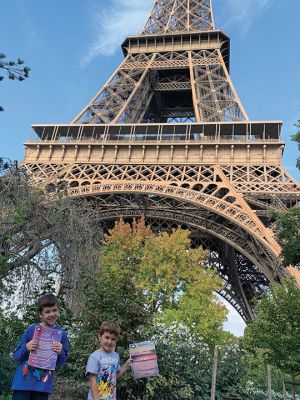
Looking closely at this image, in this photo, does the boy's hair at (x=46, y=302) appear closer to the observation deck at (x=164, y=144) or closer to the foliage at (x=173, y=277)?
the foliage at (x=173, y=277)

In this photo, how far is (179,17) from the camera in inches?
1453

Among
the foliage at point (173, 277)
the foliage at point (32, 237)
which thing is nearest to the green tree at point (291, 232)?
the foliage at point (32, 237)

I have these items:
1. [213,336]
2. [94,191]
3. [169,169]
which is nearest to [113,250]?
[94,191]

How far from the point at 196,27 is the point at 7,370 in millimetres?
34126

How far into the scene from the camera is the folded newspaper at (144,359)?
432 centimetres

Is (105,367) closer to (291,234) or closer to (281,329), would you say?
(291,234)

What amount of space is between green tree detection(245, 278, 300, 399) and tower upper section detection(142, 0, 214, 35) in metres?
24.4

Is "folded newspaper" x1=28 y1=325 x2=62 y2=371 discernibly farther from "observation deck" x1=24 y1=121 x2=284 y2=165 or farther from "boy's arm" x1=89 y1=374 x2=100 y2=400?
"observation deck" x1=24 y1=121 x2=284 y2=165

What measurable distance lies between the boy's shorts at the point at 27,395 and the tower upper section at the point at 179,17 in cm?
3399

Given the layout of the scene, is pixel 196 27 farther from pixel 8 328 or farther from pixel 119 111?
pixel 8 328

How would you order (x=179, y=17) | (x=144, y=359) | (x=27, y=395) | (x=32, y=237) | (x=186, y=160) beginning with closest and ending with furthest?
(x=27, y=395), (x=144, y=359), (x=32, y=237), (x=186, y=160), (x=179, y=17)

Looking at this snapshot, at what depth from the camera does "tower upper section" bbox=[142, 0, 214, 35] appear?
35.4 m

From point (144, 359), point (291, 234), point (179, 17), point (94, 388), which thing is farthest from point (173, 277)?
point (179, 17)

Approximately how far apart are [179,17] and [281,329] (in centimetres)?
2924
